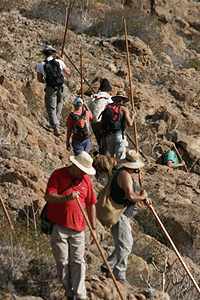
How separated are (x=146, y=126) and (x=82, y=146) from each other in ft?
17.8

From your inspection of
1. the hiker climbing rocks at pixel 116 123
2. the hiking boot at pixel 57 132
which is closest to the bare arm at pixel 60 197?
the hiker climbing rocks at pixel 116 123

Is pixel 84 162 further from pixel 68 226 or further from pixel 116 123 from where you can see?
pixel 116 123

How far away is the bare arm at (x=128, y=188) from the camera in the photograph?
14.7ft

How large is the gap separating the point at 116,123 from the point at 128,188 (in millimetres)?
2934

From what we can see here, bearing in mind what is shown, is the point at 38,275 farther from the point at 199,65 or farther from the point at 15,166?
the point at 199,65

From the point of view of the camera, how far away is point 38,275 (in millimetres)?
4344

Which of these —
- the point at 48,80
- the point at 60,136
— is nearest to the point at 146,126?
the point at 60,136

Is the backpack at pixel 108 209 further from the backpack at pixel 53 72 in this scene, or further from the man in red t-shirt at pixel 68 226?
the backpack at pixel 53 72

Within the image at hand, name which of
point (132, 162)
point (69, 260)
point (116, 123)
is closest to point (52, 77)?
point (116, 123)

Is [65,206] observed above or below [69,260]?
above

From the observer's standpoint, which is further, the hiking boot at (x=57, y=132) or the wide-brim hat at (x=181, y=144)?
the wide-brim hat at (x=181, y=144)

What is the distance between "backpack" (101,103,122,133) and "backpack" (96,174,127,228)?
8.88ft

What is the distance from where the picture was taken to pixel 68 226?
3.98 metres

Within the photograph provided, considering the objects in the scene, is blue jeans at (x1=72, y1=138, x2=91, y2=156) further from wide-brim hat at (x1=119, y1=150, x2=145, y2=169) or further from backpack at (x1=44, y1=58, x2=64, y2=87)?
wide-brim hat at (x1=119, y1=150, x2=145, y2=169)
